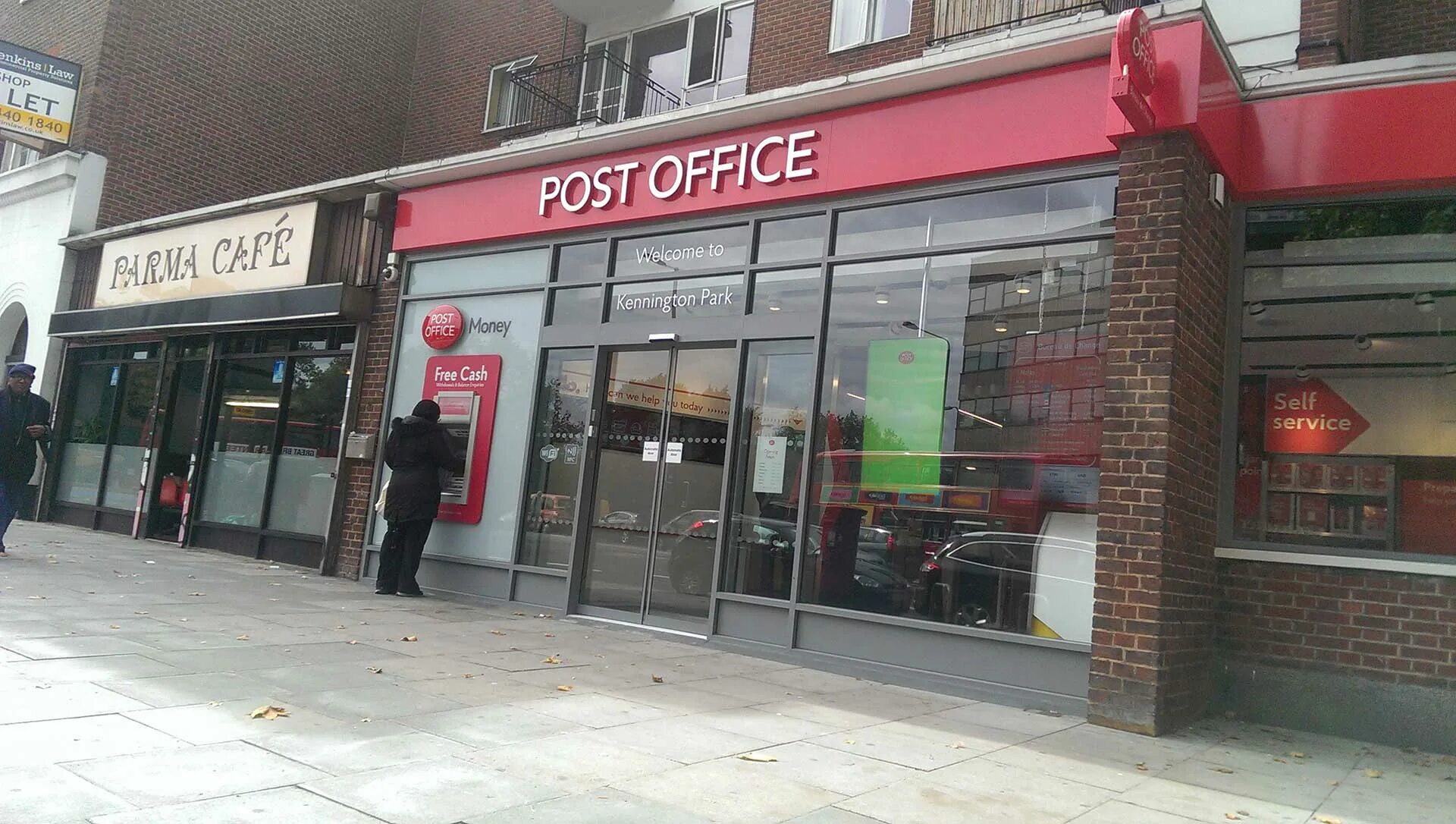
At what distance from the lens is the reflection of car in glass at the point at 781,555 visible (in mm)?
7520

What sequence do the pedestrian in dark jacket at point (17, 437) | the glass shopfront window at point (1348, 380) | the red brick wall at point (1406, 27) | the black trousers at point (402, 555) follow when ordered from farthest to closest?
1. the pedestrian in dark jacket at point (17, 437)
2. the black trousers at point (402, 555)
3. the red brick wall at point (1406, 27)
4. the glass shopfront window at point (1348, 380)

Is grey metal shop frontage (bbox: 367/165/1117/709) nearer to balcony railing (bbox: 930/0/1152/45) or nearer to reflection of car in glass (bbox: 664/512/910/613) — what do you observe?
reflection of car in glass (bbox: 664/512/910/613)

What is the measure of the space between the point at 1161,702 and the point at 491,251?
7.76 m

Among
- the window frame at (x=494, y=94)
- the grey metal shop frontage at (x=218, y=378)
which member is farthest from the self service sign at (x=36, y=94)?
the window frame at (x=494, y=94)

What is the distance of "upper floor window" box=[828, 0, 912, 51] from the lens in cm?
1115

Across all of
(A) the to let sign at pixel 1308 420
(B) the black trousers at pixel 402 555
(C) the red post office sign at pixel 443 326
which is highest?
(C) the red post office sign at pixel 443 326

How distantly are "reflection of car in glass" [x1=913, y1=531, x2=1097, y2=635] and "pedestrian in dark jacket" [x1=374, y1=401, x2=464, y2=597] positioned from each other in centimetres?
505

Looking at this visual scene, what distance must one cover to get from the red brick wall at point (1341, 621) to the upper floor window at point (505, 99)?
457 inches

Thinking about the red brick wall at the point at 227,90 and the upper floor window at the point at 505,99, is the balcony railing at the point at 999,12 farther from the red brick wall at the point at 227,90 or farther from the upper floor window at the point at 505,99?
the red brick wall at the point at 227,90

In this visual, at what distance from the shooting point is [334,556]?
11.3 meters

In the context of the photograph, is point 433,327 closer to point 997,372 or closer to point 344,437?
point 344,437

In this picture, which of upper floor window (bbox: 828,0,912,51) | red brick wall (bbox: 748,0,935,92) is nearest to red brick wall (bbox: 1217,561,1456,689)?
red brick wall (bbox: 748,0,935,92)

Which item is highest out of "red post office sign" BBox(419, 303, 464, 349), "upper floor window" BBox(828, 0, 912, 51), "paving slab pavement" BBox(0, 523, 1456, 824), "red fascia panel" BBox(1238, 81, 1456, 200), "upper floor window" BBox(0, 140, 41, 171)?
"upper floor window" BBox(828, 0, 912, 51)

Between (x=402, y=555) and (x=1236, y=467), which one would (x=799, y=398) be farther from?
(x=402, y=555)
